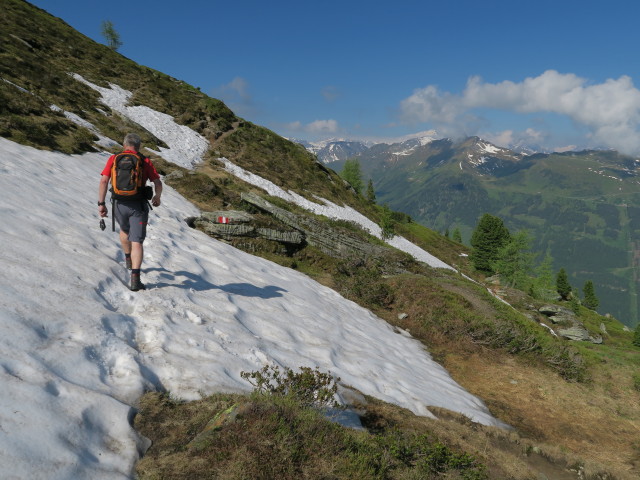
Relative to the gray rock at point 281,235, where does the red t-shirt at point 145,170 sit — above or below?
above

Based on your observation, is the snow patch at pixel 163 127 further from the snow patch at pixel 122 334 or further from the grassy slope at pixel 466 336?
the snow patch at pixel 122 334

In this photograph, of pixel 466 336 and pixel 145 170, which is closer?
pixel 145 170

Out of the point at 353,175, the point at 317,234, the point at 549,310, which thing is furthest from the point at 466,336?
the point at 353,175

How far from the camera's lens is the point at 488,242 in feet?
273

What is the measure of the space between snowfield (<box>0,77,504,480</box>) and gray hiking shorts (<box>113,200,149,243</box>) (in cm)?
127

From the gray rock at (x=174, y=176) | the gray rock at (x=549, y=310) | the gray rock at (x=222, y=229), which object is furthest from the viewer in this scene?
the gray rock at (x=549, y=310)

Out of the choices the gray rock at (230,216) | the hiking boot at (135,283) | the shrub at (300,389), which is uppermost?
the gray rock at (230,216)

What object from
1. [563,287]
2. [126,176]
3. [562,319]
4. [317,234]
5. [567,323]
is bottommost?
[567,323]

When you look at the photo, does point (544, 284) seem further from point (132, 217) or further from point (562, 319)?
point (132, 217)

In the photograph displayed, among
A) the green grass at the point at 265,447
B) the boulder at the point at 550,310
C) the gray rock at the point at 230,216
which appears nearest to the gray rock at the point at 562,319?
the boulder at the point at 550,310

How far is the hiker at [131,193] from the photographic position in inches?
293

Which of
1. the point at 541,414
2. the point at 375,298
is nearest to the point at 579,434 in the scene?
the point at 541,414

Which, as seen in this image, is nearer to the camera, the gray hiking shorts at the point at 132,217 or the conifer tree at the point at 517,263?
the gray hiking shorts at the point at 132,217

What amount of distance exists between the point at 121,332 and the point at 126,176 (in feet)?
11.0
